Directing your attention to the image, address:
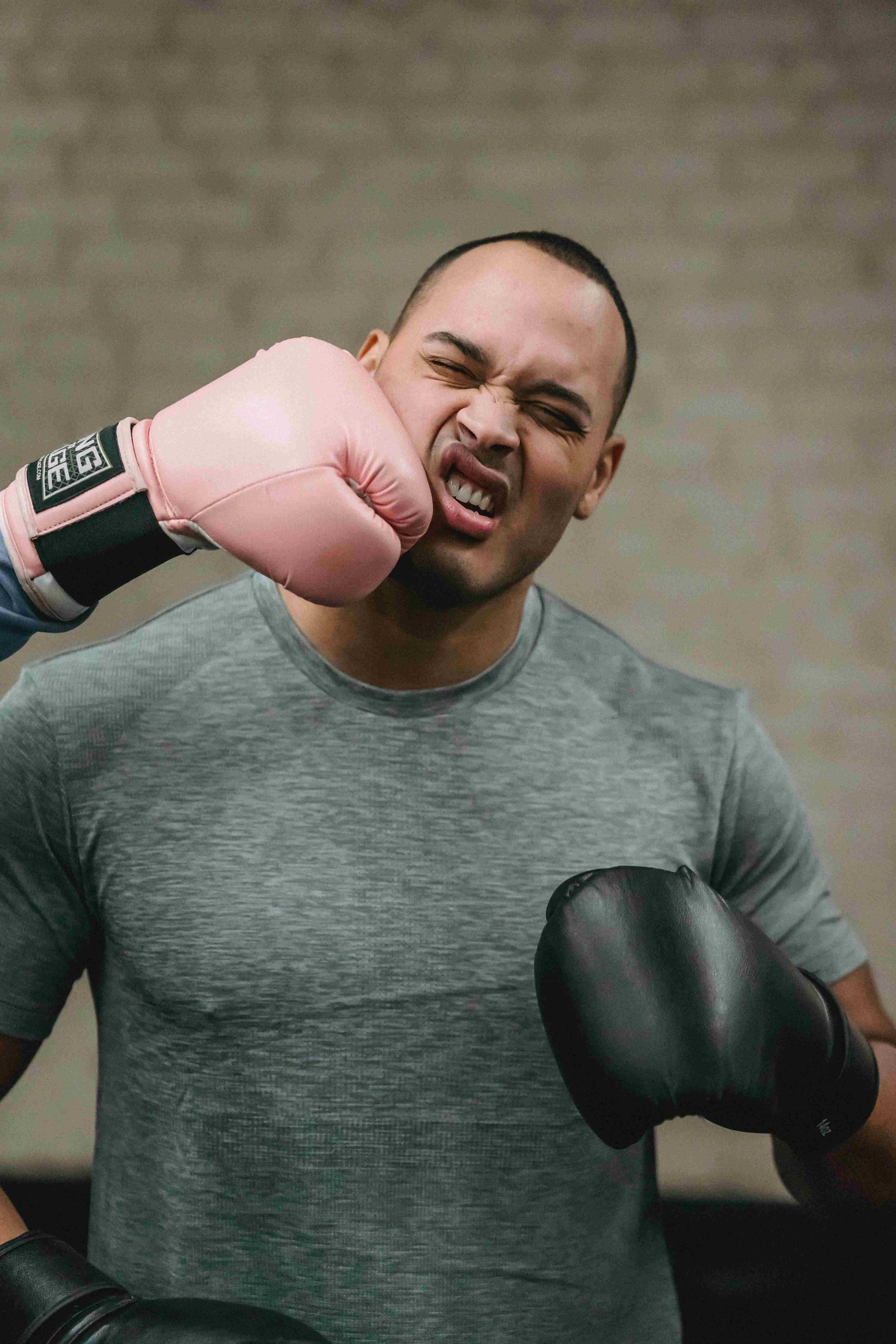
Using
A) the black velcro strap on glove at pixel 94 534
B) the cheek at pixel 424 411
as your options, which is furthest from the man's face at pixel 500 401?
the black velcro strap on glove at pixel 94 534

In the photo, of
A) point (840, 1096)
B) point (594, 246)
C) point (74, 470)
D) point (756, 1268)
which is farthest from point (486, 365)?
point (756, 1268)

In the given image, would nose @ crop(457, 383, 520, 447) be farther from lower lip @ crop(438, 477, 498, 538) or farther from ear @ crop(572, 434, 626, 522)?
ear @ crop(572, 434, 626, 522)

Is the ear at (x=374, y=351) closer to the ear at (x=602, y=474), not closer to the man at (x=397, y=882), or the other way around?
the man at (x=397, y=882)

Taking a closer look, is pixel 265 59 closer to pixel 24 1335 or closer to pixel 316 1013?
pixel 316 1013

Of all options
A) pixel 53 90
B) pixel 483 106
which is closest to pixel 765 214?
pixel 483 106

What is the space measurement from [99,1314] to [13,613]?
0.54 meters

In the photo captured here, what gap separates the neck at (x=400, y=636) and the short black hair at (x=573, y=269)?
26 centimetres

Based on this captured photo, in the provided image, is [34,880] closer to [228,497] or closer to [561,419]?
[228,497]

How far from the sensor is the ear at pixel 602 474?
117cm

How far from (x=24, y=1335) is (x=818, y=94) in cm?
249

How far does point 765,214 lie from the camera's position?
2.17m

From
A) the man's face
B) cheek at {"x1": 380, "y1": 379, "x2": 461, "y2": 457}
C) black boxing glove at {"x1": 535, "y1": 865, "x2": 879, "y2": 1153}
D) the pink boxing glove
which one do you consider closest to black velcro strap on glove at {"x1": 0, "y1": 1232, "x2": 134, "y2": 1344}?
black boxing glove at {"x1": 535, "y1": 865, "x2": 879, "y2": 1153}

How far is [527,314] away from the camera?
1.02 meters

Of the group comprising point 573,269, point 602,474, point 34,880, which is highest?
point 573,269
